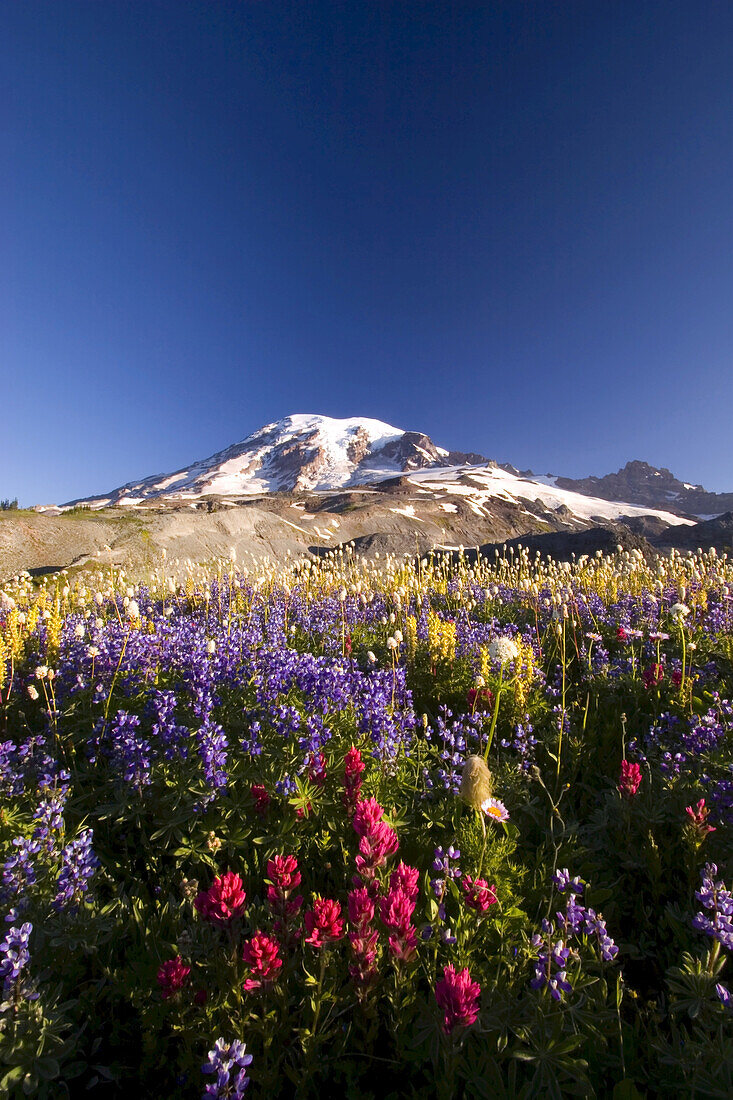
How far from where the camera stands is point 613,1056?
208 centimetres

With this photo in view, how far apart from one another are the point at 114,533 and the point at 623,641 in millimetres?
17437

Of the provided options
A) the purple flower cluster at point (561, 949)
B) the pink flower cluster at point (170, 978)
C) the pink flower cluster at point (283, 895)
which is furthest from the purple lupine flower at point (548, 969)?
the pink flower cluster at point (170, 978)

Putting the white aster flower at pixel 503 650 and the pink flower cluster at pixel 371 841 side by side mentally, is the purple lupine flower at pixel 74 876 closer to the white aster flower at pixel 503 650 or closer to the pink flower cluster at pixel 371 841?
the pink flower cluster at pixel 371 841

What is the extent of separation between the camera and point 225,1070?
1.59 m

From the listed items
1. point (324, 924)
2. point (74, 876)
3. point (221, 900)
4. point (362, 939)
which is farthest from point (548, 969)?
point (74, 876)

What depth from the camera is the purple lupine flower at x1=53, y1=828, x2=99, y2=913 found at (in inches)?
93.9

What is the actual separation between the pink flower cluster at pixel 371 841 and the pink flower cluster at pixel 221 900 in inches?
23.0

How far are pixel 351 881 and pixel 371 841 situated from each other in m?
0.97

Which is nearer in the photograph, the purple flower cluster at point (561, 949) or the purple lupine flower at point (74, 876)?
the purple flower cluster at point (561, 949)

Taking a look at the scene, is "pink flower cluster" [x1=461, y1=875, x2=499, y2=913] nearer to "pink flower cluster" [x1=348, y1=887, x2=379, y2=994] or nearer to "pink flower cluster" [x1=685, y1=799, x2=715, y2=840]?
"pink flower cluster" [x1=348, y1=887, x2=379, y2=994]

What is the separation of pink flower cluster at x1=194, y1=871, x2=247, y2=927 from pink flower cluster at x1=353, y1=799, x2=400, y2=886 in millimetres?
584

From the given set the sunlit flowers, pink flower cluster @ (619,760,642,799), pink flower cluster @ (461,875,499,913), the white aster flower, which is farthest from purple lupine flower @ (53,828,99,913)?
pink flower cluster @ (619,760,642,799)

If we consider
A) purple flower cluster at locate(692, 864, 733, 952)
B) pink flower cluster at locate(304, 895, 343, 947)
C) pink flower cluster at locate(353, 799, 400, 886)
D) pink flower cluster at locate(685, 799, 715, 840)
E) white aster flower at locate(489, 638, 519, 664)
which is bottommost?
pink flower cluster at locate(685, 799, 715, 840)

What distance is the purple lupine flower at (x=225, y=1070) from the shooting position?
1588 millimetres
